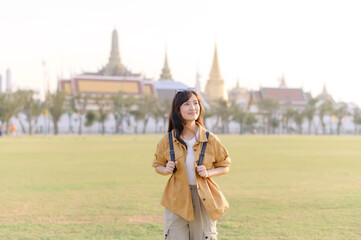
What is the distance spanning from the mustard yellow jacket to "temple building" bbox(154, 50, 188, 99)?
66.1 m

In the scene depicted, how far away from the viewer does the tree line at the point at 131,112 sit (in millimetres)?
54469

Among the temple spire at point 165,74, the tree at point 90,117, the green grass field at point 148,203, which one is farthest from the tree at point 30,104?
the green grass field at point 148,203

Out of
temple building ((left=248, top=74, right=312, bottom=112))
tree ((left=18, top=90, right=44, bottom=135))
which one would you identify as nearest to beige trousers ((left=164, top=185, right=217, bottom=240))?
tree ((left=18, top=90, right=44, bottom=135))

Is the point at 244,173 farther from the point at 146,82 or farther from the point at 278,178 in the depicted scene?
the point at 146,82

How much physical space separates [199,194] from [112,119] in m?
63.2

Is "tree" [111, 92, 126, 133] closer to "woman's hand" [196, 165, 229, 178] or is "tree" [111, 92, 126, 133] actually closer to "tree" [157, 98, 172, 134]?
"tree" [157, 98, 172, 134]

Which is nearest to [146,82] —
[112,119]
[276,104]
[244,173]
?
[112,119]

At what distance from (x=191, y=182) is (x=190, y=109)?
1.63 feet

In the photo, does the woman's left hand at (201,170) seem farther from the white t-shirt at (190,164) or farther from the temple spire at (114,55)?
the temple spire at (114,55)

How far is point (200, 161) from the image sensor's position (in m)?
3.64

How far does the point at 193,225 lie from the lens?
3658mm

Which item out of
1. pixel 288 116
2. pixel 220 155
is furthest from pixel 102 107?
pixel 220 155

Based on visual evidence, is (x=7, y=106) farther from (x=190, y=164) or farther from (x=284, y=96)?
(x=190, y=164)

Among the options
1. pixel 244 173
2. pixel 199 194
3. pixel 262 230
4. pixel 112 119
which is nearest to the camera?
pixel 199 194
